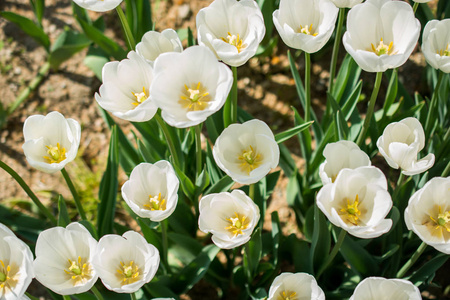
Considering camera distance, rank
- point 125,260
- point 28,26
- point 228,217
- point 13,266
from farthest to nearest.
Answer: point 28,26 < point 228,217 < point 125,260 < point 13,266

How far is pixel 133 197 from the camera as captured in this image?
5.42ft

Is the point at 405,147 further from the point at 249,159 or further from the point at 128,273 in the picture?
the point at 128,273

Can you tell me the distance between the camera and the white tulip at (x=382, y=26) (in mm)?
1719

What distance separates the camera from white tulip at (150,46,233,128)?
4.78 feet

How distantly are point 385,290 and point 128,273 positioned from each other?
31.5 inches

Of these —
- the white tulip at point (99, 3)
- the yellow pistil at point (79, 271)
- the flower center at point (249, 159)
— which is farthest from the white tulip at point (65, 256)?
the white tulip at point (99, 3)

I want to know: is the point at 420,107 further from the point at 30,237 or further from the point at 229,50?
the point at 30,237

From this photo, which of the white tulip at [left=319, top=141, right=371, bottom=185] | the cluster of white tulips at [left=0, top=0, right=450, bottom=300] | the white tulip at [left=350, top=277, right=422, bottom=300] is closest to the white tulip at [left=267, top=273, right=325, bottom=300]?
the cluster of white tulips at [left=0, top=0, right=450, bottom=300]

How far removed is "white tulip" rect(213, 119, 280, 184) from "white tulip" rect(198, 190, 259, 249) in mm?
101

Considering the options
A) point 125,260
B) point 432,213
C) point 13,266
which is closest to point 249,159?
point 125,260

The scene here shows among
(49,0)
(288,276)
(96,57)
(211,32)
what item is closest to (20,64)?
(49,0)

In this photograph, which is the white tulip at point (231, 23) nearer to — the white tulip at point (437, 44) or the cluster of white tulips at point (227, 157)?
the cluster of white tulips at point (227, 157)

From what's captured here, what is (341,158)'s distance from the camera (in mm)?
1719

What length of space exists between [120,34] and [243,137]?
1.89 metres
